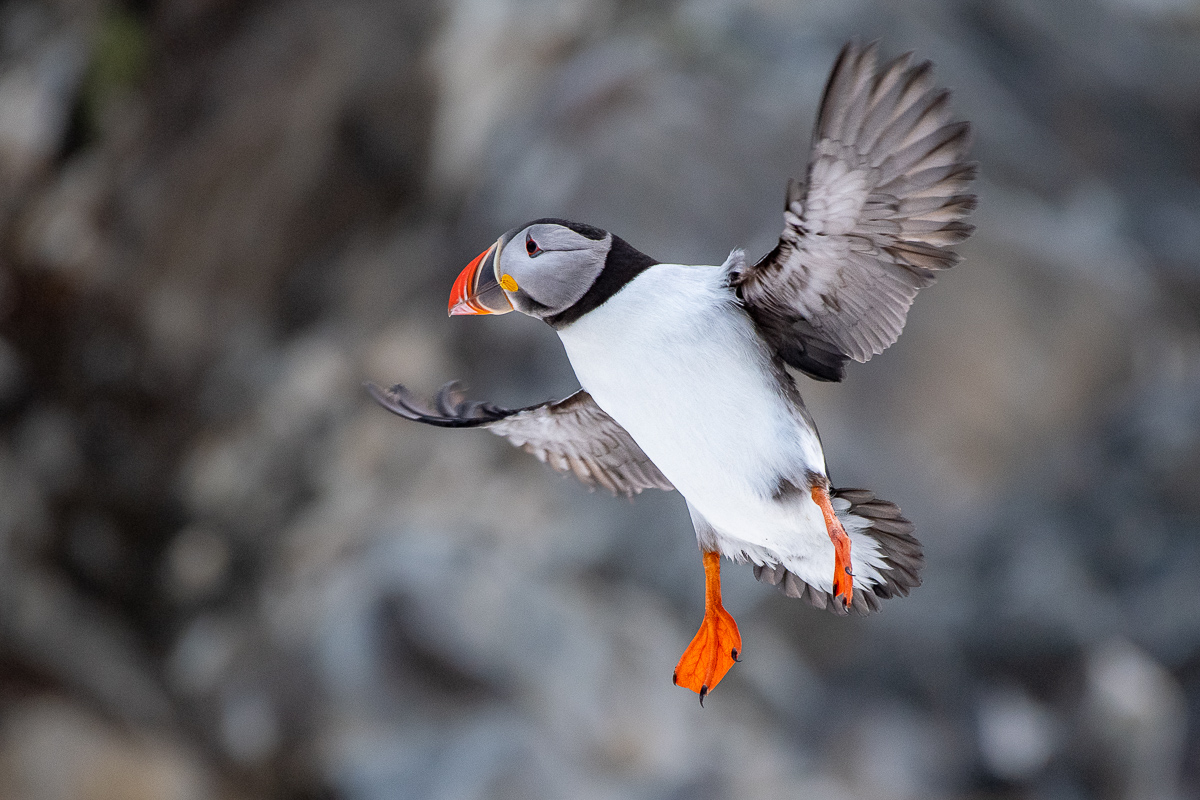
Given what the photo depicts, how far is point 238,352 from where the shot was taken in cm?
486

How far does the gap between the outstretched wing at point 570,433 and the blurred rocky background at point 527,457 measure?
7.82ft

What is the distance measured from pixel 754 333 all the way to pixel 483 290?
31 cm

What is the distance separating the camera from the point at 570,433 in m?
1.51

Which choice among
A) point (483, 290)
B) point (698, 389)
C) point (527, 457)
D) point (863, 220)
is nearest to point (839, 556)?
point (698, 389)

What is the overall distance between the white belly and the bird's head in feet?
0.20

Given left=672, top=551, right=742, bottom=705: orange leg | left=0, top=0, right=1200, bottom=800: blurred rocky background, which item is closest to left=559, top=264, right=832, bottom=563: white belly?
left=672, top=551, right=742, bottom=705: orange leg

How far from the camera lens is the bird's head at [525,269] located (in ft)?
3.67

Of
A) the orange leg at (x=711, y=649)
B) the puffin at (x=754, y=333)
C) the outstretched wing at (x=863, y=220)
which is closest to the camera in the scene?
the outstretched wing at (x=863, y=220)

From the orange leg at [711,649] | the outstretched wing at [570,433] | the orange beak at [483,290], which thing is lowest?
the orange leg at [711,649]

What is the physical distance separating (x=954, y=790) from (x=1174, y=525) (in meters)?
1.41

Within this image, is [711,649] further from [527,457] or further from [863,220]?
[527,457]

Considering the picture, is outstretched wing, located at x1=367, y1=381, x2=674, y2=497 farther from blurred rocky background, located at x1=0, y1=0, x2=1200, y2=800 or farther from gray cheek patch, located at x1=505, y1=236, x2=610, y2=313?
blurred rocky background, located at x1=0, y1=0, x2=1200, y2=800

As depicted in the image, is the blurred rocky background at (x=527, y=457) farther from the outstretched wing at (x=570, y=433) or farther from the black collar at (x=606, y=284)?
the black collar at (x=606, y=284)

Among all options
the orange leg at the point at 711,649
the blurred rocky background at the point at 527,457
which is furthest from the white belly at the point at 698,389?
the blurred rocky background at the point at 527,457
